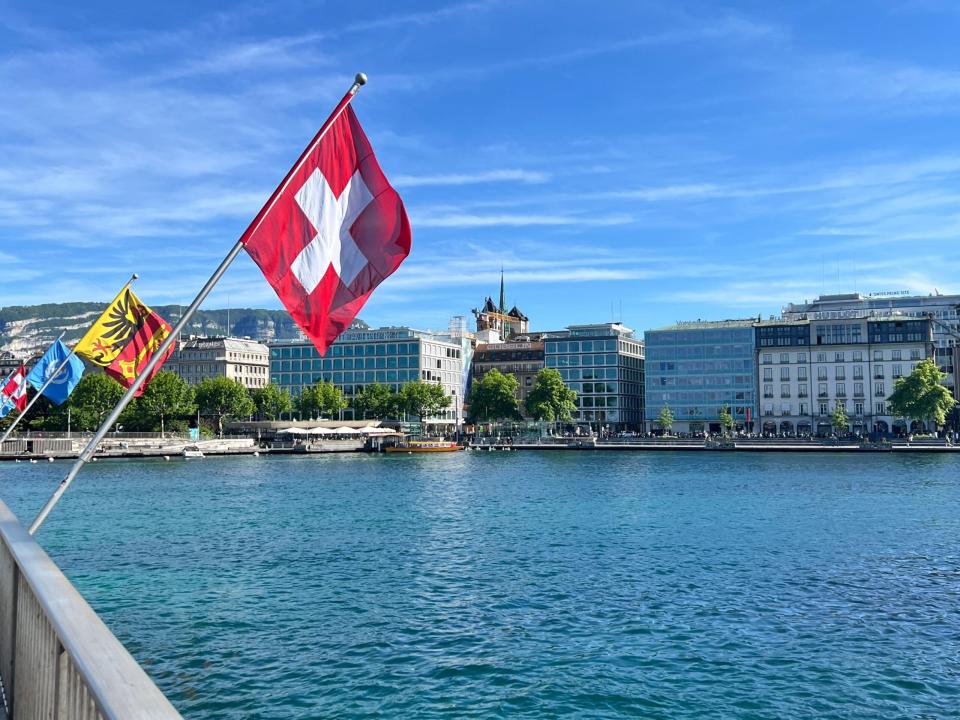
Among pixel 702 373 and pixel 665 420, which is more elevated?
pixel 702 373

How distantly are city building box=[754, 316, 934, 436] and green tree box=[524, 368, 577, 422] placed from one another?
114ft

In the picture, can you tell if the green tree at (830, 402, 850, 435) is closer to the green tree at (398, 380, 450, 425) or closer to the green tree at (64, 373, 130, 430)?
the green tree at (398, 380, 450, 425)

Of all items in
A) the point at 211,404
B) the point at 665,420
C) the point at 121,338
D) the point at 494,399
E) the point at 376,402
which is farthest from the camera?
the point at 494,399

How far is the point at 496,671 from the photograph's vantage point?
1925 cm

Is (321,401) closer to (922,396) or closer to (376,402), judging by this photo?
(376,402)

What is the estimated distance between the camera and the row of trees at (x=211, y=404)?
5635 inches

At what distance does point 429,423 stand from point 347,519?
132446mm

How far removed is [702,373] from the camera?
16600 cm

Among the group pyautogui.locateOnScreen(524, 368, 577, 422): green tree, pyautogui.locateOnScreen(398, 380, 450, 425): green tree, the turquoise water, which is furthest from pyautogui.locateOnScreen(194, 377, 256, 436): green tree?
the turquoise water

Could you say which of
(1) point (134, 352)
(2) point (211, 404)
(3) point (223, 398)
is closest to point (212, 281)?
(1) point (134, 352)

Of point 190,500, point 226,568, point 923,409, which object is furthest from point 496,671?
point 923,409

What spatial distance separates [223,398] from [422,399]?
3592cm

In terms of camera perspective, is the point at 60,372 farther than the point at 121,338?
Yes

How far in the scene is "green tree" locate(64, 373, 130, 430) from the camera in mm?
140500
